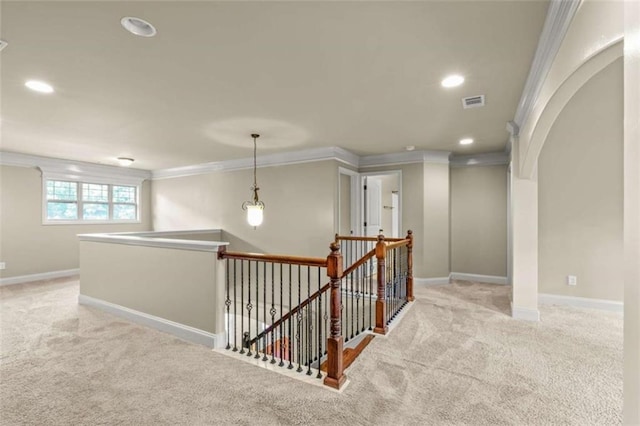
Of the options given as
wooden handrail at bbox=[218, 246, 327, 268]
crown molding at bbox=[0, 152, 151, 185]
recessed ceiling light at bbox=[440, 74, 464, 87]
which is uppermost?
recessed ceiling light at bbox=[440, 74, 464, 87]

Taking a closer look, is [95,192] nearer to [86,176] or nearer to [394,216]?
[86,176]

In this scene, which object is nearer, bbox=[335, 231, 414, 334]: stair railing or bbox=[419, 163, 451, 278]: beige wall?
bbox=[335, 231, 414, 334]: stair railing

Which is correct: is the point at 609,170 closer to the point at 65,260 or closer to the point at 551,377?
the point at 551,377

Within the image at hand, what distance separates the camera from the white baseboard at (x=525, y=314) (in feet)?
11.5

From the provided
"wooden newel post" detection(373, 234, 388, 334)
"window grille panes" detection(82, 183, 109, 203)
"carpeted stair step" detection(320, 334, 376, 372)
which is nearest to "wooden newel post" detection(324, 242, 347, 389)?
"carpeted stair step" detection(320, 334, 376, 372)

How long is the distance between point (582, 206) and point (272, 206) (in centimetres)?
495

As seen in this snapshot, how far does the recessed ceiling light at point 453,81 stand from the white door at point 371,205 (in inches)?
134

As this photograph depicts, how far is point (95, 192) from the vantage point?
6.92 metres

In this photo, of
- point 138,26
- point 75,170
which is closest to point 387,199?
point 138,26

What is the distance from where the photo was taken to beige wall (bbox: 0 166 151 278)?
5497 mm

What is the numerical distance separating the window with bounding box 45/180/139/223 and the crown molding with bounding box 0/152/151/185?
161mm

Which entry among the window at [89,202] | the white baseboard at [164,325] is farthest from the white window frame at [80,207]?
the white baseboard at [164,325]

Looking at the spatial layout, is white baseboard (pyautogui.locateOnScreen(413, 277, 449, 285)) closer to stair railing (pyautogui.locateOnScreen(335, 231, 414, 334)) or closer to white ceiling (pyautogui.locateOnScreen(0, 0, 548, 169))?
stair railing (pyautogui.locateOnScreen(335, 231, 414, 334))

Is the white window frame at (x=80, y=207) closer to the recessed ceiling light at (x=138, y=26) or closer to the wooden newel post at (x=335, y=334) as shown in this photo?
the recessed ceiling light at (x=138, y=26)
